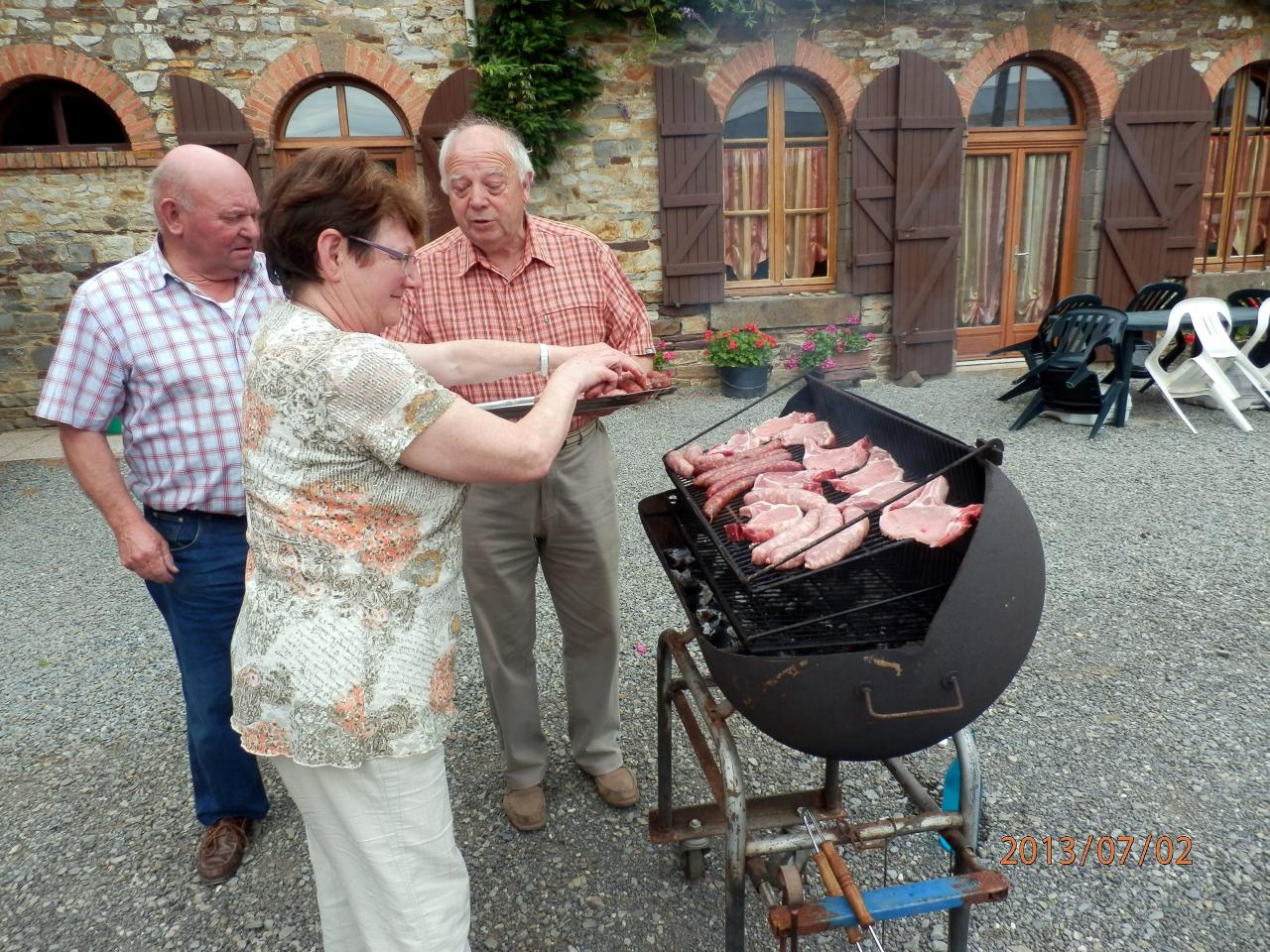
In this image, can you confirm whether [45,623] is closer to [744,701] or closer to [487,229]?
[487,229]

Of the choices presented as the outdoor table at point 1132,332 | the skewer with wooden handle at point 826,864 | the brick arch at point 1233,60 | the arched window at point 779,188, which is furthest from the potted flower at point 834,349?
the skewer with wooden handle at point 826,864

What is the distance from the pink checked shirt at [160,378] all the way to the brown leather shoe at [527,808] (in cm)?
121

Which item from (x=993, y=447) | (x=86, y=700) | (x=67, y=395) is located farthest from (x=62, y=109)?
(x=993, y=447)

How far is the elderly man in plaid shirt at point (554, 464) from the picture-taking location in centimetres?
239

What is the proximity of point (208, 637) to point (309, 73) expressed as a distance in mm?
6271

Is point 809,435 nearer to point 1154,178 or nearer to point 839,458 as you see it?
point 839,458

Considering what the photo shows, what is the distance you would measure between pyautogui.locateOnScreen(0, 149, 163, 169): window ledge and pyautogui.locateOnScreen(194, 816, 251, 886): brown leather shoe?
21.2ft

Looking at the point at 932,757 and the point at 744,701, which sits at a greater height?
the point at 744,701

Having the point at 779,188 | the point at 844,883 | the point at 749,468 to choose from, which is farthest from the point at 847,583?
the point at 779,188

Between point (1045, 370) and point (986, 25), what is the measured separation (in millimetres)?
3839

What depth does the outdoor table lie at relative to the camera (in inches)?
247

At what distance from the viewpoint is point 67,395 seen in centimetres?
207

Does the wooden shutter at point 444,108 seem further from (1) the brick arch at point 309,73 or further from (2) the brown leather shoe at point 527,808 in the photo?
(2) the brown leather shoe at point 527,808
